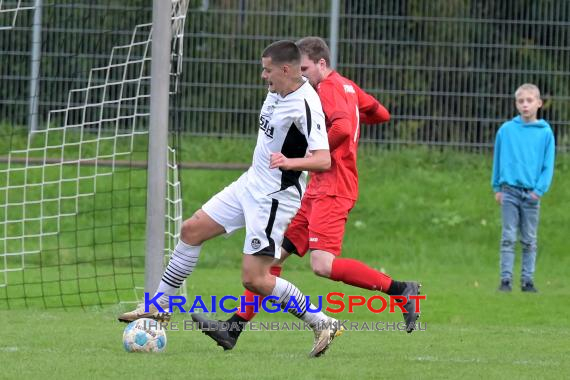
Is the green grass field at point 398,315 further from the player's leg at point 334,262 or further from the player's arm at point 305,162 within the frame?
the player's arm at point 305,162

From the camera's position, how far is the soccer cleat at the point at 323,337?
720cm

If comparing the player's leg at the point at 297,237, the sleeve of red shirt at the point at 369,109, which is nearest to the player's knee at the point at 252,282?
the player's leg at the point at 297,237

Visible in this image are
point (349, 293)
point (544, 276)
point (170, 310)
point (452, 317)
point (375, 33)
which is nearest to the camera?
point (170, 310)

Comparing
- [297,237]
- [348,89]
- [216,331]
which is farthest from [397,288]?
[348,89]

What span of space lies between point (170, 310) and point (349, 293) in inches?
189

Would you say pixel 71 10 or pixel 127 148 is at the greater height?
pixel 71 10

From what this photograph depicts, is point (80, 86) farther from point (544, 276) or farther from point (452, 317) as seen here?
point (452, 317)

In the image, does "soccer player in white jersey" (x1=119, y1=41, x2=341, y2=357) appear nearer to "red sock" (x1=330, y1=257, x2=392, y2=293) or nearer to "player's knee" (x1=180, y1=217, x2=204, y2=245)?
"player's knee" (x1=180, y1=217, x2=204, y2=245)

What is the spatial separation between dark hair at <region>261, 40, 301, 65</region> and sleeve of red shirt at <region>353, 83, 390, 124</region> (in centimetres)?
114

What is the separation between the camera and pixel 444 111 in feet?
53.9

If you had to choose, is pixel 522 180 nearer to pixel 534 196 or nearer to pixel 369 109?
pixel 534 196

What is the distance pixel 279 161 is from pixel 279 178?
0.82 feet

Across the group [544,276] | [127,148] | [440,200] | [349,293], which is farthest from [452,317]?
[127,148]

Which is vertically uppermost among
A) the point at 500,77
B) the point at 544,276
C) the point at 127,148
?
the point at 500,77
